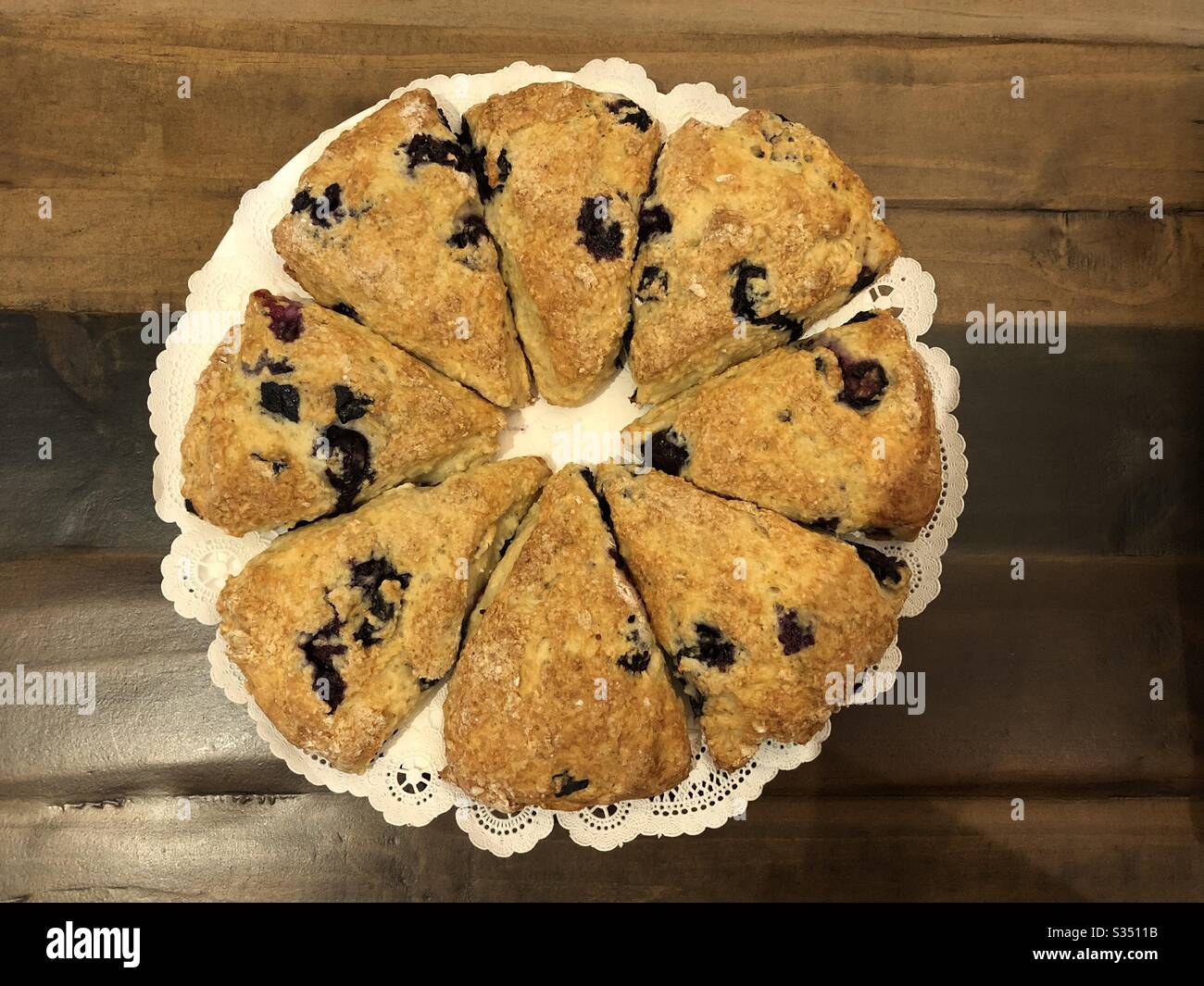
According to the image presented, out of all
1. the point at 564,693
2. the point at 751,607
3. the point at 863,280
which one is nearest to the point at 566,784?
the point at 564,693

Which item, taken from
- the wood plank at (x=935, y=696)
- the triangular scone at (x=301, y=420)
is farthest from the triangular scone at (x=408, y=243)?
the wood plank at (x=935, y=696)

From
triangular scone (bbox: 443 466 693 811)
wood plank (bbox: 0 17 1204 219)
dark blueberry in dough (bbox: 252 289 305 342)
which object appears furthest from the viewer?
wood plank (bbox: 0 17 1204 219)

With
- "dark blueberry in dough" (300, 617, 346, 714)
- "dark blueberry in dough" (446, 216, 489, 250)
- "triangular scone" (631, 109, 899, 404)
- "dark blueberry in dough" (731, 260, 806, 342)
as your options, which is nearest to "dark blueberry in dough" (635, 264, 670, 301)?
"triangular scone" (631, 109, 899, 404)

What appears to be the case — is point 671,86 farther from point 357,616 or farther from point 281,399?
point 357,616

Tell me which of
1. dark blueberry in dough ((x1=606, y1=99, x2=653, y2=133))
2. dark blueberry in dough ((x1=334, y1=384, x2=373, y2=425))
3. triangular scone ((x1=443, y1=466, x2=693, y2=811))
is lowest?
triangular scone ((x1=443, y1=466, x2=693, y2=811))

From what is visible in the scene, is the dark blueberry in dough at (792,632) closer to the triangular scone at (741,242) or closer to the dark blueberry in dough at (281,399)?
the triangular scone at (741,242)

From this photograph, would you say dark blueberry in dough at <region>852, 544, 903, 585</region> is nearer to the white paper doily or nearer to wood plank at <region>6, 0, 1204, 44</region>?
the white paper doily
